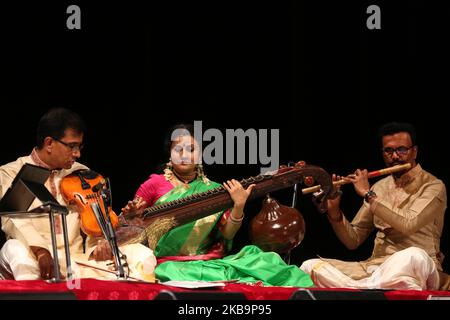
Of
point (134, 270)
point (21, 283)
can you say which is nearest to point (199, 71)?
point (134, 270)

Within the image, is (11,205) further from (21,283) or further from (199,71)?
(199,71)

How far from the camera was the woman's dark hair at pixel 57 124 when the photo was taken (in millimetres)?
5031

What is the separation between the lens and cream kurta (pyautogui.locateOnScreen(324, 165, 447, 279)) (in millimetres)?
5273

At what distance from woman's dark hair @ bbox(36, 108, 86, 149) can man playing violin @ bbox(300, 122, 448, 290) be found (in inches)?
69.3

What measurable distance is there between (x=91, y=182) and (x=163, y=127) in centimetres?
129

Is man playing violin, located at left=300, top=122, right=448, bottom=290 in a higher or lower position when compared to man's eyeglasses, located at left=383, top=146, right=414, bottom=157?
lower

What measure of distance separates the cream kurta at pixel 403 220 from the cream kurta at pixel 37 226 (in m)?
1.69

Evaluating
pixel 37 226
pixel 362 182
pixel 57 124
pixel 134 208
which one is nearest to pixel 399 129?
pixel 362 182

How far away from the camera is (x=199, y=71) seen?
19.9 feet

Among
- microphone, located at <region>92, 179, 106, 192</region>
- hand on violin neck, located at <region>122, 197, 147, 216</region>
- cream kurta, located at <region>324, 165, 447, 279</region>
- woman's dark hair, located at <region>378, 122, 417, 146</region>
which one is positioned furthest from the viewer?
woman's dark hair, located at <region>378, 122, 417, 146</region>

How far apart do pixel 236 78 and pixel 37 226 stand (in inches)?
77.3

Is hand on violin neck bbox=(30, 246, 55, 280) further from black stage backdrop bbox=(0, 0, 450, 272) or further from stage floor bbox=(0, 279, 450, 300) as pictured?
black stage backdrop bbox=(0, 0, 450, 272)

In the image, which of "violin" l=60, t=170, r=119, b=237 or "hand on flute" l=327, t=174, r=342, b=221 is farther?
"hand on flute" l=327, t=174, r=342, b=221

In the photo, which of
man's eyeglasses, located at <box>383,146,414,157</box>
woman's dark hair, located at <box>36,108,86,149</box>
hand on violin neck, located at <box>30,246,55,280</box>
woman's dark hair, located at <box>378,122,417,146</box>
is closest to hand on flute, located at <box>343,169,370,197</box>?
man's eyeglasses, located at <box>383,146,414,157</box>
